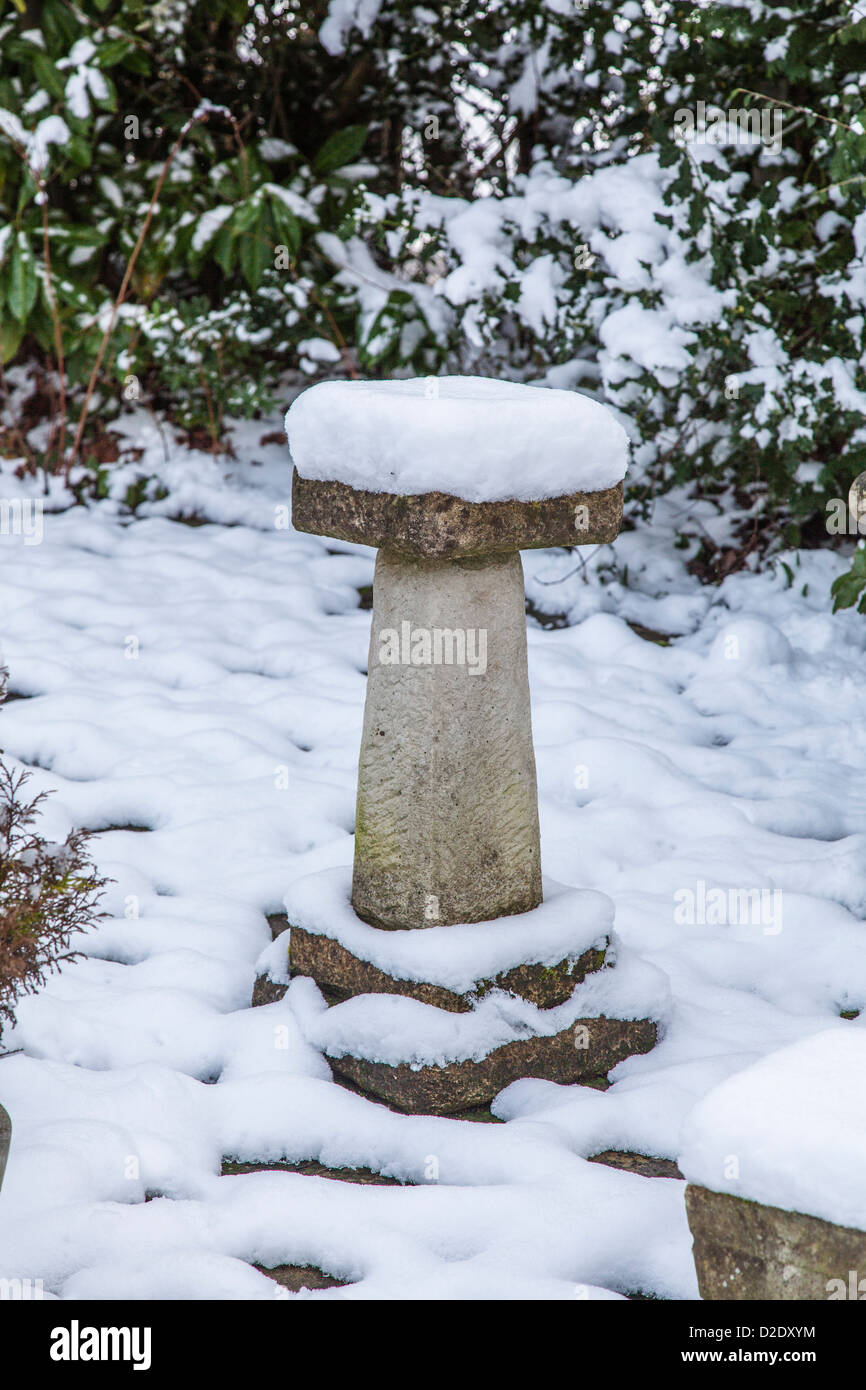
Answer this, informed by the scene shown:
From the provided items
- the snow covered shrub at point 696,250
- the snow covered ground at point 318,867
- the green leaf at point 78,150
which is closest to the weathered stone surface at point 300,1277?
the snow covered ground at point 318,867

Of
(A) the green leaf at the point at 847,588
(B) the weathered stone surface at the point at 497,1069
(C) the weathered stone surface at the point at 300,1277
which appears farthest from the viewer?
(A) the green leaf at the point at 847,588

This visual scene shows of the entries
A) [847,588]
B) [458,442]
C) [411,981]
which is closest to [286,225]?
[847,588]

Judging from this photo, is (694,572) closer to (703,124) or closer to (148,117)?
(703,124)

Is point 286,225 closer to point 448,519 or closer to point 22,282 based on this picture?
point 22,282

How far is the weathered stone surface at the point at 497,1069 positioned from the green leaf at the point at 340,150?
13.7 feet

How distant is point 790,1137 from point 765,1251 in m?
0.15

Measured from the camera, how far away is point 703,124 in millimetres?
4391

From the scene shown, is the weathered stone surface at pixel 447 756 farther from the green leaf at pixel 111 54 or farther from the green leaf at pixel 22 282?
the green leaf at pixel 111 54

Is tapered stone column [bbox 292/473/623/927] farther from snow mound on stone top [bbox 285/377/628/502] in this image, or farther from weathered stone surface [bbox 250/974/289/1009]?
weathered stone surface [bbox 250/974/289/1009]

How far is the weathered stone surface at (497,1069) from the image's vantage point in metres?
2.28

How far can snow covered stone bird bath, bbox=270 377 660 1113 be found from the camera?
2170mm

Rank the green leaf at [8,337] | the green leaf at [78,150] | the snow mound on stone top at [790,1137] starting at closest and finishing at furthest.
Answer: the snow mound on stone top at [790,1137] < the green leaf at [78,150] < the green leaf at [8,337]

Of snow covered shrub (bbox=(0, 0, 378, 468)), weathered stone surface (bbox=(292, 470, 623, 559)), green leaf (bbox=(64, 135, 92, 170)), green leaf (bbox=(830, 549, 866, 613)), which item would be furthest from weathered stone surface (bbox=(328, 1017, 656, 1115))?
green leaf (bbox=(64, 135, 92, 170))

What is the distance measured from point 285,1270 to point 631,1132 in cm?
65
